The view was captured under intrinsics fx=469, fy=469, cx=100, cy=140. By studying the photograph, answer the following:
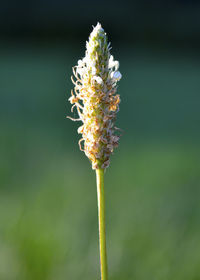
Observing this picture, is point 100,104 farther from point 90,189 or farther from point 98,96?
point 90,189

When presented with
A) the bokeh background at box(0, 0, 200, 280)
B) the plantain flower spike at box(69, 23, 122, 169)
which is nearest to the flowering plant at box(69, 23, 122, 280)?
the plantain flower spike at box(69, 23, 122, 169)

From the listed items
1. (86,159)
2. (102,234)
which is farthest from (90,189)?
(102,234)

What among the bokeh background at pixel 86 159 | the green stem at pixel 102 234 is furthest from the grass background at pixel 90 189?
the green stem at pixel 102 234

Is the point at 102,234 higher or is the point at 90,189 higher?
the point at 90,189

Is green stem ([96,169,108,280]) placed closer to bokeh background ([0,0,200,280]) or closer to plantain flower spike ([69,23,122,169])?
plantain flower spike ([69,23,122,169])
